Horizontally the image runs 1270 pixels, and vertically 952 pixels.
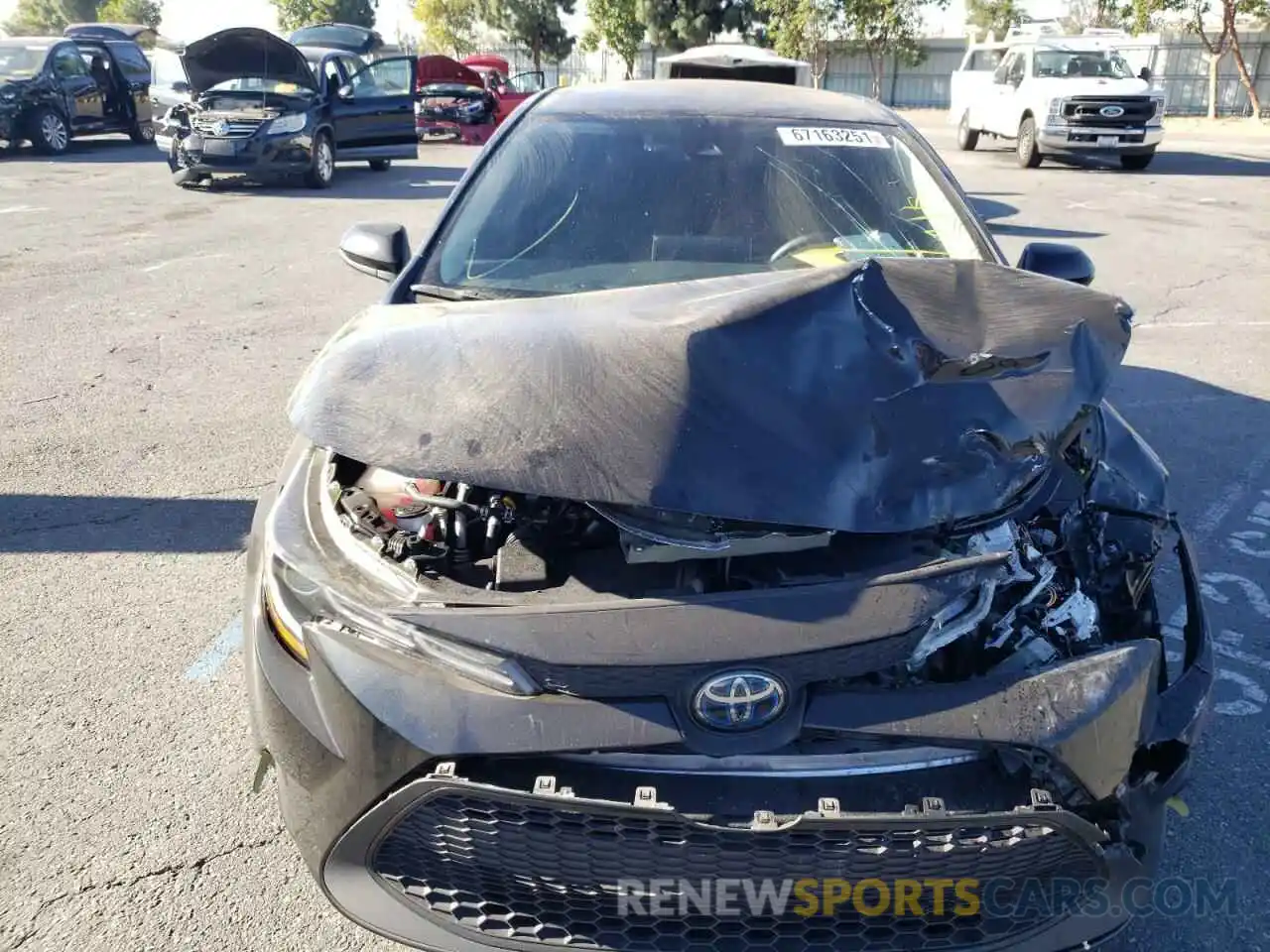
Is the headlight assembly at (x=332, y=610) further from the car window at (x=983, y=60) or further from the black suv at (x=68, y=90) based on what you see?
the car window at (x=983, y=60)

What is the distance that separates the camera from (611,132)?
3.44 m

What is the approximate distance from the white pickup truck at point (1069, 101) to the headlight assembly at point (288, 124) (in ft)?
38.9

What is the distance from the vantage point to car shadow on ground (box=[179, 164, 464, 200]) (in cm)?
1296

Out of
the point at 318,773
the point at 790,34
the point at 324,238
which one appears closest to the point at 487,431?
the point at 318,773

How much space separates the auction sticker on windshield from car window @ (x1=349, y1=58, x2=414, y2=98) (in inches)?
468

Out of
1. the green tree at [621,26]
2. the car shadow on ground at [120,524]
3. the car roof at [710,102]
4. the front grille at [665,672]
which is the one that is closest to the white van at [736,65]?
the car roof at [710,102]

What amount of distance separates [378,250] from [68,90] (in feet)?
54.3

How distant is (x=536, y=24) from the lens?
40.6 meters

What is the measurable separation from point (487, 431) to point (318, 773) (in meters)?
0.72

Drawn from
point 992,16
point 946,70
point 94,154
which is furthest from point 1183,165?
point 992,16

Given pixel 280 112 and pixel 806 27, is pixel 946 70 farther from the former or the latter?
pixel 280 112

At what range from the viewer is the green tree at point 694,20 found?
34.6 meters

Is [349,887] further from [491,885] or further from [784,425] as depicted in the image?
[784,425]

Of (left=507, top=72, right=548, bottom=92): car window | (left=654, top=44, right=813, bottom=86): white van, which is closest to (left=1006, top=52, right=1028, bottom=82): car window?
(left=654, top=44, right=813, bottom=86): white van
